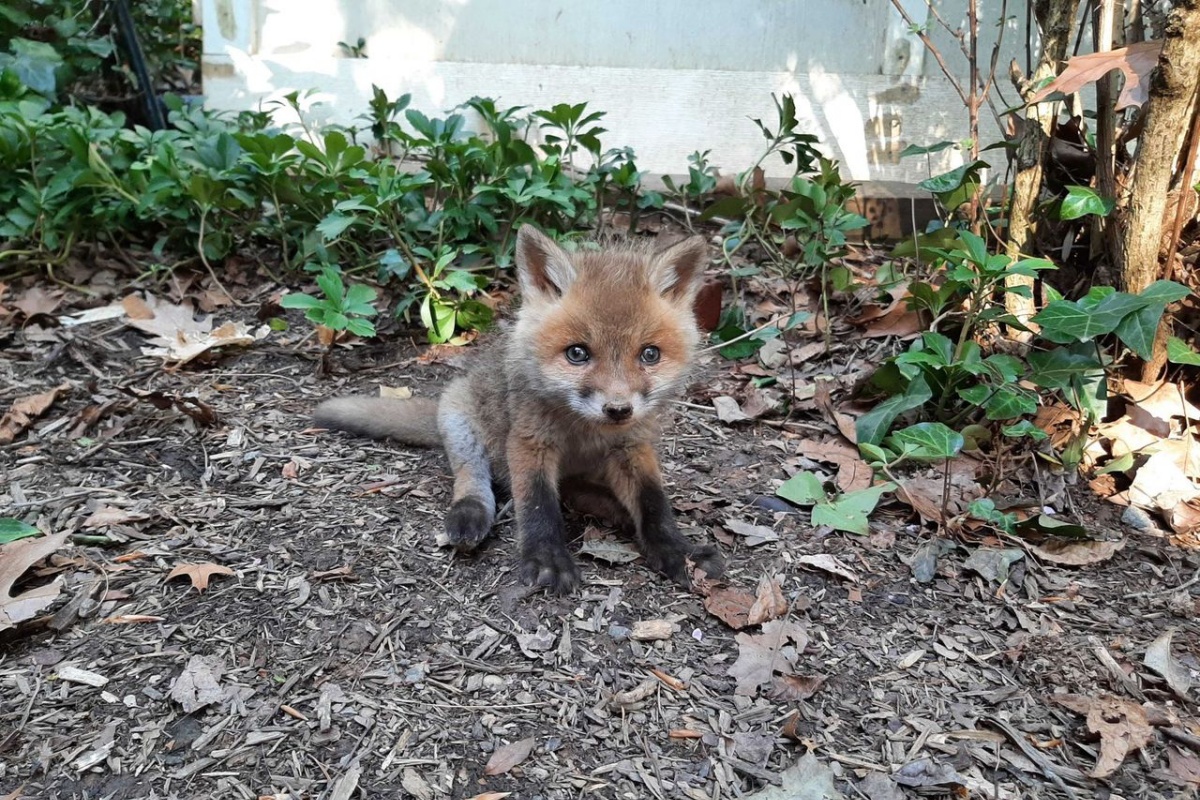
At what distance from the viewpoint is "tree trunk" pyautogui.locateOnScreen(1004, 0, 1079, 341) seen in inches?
127

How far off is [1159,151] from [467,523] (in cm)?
290

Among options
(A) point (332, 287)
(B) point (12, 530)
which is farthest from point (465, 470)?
(B) point (12, 530)

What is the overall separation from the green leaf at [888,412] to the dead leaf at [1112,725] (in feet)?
3.72

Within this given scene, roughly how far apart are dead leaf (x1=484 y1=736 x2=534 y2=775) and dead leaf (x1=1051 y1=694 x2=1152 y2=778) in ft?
4.56

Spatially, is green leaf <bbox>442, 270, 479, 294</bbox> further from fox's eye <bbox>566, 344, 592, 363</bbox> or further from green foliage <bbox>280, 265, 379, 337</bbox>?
fox's eye <bbox>566, 344, 592, 363</bbox>

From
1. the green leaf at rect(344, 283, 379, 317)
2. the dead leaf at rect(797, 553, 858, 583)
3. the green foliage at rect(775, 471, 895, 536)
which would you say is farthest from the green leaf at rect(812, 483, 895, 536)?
the green leaf at rect(344, 283, 379, 317)

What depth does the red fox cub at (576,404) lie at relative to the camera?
8.66 feet

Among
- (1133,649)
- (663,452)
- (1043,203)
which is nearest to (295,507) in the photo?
(663,452)

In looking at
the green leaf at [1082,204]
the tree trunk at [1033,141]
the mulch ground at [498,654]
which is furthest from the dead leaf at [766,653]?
the green leaf at [1082,204]

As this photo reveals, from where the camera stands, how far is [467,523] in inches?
109

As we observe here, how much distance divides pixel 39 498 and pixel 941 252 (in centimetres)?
339

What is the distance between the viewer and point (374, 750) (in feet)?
6.39

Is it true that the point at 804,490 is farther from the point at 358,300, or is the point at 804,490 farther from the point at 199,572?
the point at 358,300

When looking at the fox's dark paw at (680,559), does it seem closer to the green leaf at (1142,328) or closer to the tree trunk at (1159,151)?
the green leaf at (1142,328)
